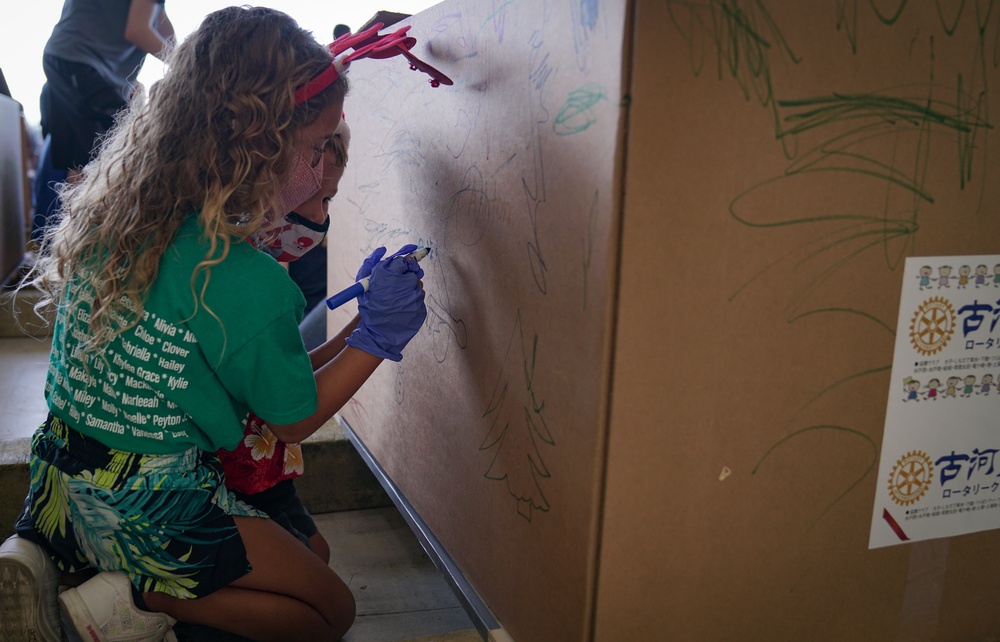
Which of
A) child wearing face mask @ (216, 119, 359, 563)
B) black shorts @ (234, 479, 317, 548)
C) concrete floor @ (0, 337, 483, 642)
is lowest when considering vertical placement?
concrete floor @ (0, 337, 483, 642)

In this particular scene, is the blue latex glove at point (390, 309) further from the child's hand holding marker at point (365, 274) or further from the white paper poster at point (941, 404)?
the white paper poster at point (941, 404)

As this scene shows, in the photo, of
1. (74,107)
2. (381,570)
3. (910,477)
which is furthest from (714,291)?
(74,107)

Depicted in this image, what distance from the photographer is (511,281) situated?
87cm

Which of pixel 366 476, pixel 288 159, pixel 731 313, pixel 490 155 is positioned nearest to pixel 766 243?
pixel 731 313

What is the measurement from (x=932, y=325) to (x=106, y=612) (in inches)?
43.9

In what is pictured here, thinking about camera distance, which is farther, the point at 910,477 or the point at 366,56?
the point at 366,56

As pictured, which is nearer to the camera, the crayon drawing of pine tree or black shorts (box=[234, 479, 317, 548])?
the crayon drawing of pine tree

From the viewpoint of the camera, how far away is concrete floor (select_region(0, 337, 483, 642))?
4.59ft

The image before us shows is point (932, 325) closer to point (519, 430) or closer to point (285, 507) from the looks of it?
point (519, 430)

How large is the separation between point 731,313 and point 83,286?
83 cm

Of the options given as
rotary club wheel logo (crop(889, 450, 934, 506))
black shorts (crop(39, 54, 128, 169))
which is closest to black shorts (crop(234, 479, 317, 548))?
rotary club wheel logo (crop(889, 450, 934, 506))

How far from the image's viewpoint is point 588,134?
693 mm

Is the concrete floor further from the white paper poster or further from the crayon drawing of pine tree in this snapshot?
the white paper poster

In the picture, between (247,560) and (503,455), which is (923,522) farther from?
(247,560)
